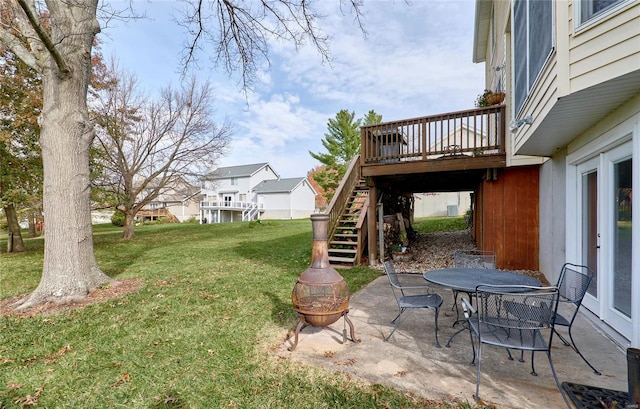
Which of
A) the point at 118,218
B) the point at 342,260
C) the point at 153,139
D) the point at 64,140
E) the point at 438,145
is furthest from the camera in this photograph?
the point at 118,218

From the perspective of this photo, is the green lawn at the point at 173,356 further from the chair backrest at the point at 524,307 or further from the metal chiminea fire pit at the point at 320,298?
the chair backrest at the point at 524,307

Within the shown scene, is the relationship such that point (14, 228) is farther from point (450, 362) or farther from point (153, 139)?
point (450, 362)

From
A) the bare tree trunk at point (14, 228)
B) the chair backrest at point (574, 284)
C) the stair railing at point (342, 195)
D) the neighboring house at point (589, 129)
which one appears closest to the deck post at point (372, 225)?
the stair railing at point (342, 195)

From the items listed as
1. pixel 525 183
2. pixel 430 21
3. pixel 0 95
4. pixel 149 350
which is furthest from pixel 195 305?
pixel 0 95

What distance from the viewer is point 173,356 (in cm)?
322

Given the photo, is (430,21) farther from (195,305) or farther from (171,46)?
(195,305)

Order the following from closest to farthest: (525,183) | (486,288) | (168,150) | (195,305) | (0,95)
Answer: (486,288) < (195,305) < (525,183) < (0,95) < (168,150)

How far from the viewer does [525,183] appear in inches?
259

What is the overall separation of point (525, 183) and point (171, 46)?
8289 millimetres

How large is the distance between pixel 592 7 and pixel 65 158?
23.6 feet

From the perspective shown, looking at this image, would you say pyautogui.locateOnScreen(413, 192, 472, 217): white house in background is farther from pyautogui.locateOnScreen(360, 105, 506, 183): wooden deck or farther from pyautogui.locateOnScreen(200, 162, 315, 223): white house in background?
pyautogui.locateOnScreen(360, 105, 506, 183): wooden deck

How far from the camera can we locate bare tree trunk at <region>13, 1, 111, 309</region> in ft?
16.5

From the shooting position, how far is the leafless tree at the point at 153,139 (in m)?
14.1

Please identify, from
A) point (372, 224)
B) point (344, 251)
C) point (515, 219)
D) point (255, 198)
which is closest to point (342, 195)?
point (372, 224)
